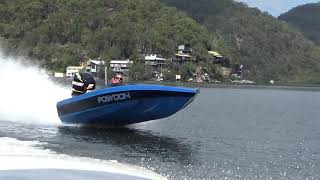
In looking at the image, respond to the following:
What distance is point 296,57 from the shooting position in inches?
7520

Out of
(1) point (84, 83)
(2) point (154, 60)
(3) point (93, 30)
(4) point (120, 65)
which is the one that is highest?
(3) point (93, 30)

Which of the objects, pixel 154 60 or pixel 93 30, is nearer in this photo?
pixel 154 60

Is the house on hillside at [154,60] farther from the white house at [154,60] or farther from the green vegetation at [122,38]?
the green vegetation at [122,38]

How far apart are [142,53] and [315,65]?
6989 cm

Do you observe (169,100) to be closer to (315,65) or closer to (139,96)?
(139,96)

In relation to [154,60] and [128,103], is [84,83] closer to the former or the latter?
[128,103]

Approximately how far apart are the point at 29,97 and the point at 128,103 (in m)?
8.35

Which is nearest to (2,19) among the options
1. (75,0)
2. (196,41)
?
(75,0)

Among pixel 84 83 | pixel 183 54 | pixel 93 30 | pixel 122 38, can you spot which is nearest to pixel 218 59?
pixel 183 54

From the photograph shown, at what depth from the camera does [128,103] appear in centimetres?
1612

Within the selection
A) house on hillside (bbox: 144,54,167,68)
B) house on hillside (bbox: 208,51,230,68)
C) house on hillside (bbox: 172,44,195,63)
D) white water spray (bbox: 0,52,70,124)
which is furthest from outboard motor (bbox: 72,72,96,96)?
house on hillside (bbox: 208,51,230,68)

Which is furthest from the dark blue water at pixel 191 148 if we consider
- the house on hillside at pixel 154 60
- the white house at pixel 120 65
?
the house on hillside at pixel 154 60

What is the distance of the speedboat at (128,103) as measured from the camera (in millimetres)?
15891

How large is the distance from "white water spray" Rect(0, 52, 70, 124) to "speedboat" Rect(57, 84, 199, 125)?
2252 mm
